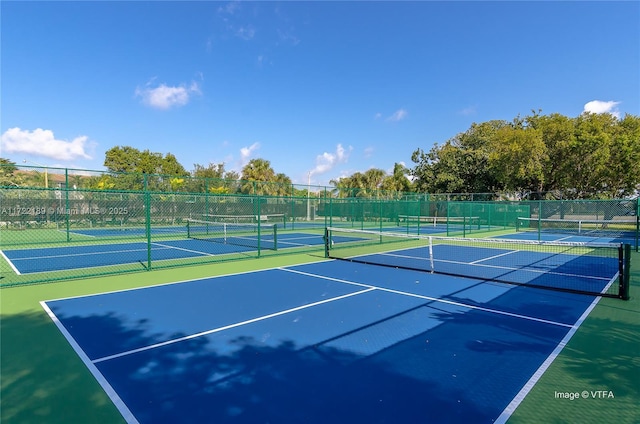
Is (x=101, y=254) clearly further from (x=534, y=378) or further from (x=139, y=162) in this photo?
(x=139, y=162)

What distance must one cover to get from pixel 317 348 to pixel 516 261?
10.5 meters

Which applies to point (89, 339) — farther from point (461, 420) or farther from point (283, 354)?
point (461, 420)

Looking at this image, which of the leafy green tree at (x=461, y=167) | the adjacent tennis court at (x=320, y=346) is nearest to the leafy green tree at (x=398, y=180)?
the leafy green tree at (x=461, y=167)

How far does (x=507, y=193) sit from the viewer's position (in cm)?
4059

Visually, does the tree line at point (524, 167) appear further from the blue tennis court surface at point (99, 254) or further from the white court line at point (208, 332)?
the white court line at point (208, 332)

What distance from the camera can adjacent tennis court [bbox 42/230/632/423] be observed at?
3.62 m

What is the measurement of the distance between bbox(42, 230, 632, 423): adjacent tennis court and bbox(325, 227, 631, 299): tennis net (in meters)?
0.67

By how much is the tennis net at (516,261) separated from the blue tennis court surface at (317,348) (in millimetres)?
1150

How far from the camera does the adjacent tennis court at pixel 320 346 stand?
11.9ft

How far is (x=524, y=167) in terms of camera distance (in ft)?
109

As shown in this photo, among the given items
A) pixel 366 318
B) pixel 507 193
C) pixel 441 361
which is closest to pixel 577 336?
pixel 441 361

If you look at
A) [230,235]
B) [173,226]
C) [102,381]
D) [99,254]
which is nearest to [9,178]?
[173,226]

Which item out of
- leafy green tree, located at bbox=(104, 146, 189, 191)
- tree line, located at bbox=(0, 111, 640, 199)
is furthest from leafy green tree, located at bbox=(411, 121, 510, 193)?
leafy green tree, located at bbox=(104, 146, 189, 191)

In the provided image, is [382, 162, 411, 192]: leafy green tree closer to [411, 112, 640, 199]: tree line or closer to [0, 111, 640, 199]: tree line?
[0, 111, 640, 199]: tree line
